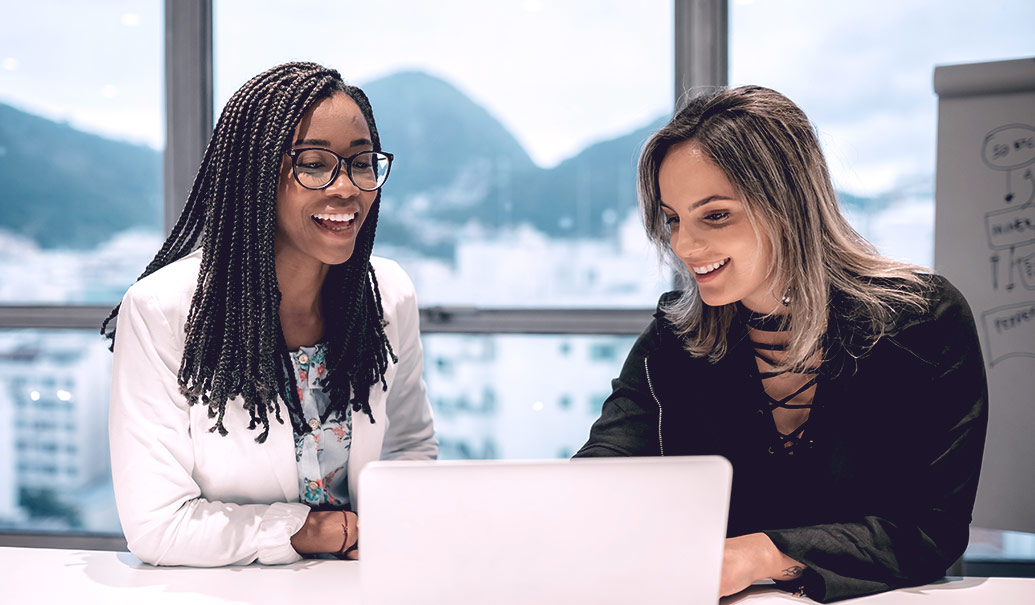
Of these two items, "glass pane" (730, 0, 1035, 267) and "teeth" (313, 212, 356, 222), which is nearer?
"teeth" (313, 212, 356, 222)

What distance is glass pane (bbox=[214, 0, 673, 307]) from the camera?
295cm

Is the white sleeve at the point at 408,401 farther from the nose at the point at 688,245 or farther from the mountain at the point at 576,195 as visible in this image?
the mountain at the point at 576,195

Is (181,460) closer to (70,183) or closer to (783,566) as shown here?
(783,566)

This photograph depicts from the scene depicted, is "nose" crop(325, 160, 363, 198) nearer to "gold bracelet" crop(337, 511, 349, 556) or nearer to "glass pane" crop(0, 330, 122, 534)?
"gold bracelet" crop(337, 511, 349, 556)

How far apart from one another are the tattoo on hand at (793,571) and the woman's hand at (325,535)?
2.23 ft

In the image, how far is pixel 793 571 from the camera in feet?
3.54

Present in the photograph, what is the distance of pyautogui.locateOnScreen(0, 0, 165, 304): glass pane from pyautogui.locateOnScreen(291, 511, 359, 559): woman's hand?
7.55 ft

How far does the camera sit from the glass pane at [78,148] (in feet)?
10.2

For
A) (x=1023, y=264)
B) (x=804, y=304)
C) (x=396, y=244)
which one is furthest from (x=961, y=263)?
(x=396, y=244)

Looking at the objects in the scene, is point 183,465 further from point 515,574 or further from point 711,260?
point 711,260

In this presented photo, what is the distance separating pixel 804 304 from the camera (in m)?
1.30

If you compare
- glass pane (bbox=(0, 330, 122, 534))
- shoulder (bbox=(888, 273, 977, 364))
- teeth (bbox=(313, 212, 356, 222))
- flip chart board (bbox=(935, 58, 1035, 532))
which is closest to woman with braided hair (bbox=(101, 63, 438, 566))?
teeth (bbox=(313, 212, 356, 222))

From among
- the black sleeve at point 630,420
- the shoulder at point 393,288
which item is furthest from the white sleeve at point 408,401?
the black sleeve at point 630,420

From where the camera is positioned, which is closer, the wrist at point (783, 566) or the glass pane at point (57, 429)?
the wrist at point (783, 566)
